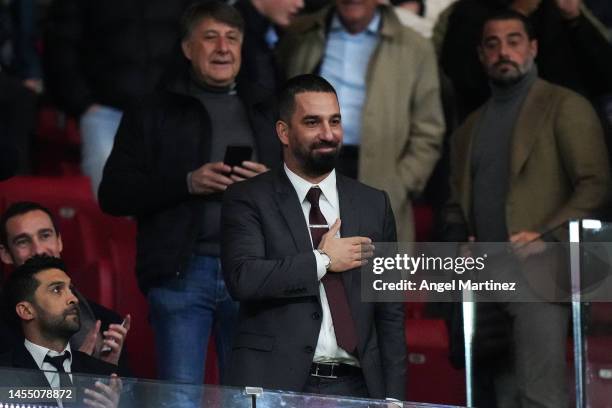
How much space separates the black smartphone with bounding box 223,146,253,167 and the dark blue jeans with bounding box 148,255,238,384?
385 mm

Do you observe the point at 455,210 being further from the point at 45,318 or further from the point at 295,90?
the point at 45,318

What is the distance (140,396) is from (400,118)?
2.92 meters

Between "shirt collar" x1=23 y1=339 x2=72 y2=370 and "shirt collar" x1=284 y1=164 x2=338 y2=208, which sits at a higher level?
"shirt collar" x1=284 y1=164 x2=338 y2=208

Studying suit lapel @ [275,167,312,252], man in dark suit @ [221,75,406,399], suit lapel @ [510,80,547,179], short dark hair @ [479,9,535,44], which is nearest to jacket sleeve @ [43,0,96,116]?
short dark hair @ [479,9,535,44]

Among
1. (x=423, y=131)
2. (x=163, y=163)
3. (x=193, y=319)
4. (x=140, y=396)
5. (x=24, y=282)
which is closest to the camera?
(x=140, y=396)

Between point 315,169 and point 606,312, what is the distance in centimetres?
123

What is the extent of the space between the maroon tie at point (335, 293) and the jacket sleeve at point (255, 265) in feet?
0.31

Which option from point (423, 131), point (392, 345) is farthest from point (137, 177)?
point (423, 131)

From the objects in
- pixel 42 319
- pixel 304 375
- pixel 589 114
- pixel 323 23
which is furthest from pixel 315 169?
pixel 323 23

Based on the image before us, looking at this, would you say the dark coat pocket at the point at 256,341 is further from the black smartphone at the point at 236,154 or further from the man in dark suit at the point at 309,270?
the black smartphone at the point at 236,154

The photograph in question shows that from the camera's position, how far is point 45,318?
6.87 metres

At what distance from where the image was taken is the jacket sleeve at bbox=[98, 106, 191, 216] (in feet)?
23.8

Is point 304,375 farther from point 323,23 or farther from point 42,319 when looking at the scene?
point 323,23

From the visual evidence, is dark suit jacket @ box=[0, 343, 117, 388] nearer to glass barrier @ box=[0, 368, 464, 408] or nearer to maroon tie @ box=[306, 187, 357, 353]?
glass barrier @ box=[0, 368, 464, 408]
